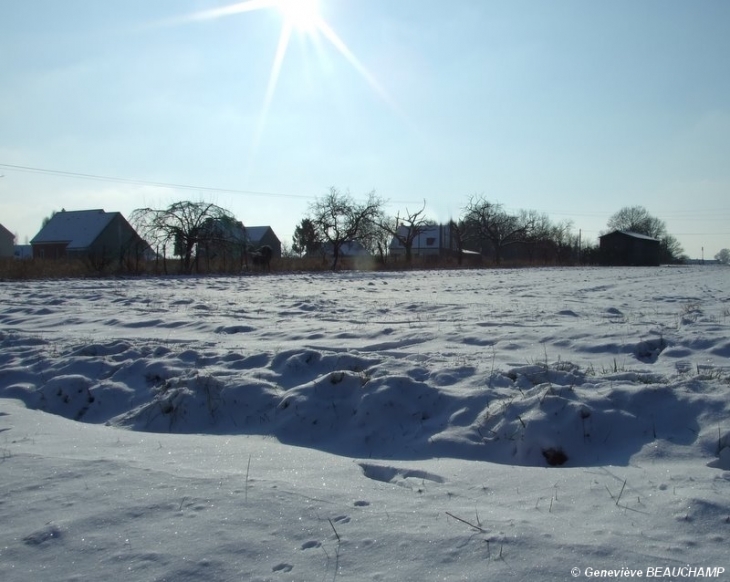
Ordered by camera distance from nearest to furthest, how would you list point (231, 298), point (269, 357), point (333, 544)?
point (333, 544) < point (269, 357) < point (231, 298)

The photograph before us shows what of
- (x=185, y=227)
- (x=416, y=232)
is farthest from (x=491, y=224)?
(x=185, y=227)

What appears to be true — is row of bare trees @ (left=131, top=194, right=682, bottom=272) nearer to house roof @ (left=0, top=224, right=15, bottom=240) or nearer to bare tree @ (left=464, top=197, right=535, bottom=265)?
bare tree @ (left=464, top=197, right=535, bottom=265)

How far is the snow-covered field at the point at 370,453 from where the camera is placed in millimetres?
2299

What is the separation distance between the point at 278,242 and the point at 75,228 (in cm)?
3173

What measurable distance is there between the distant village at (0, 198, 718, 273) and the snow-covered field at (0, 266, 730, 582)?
21.4 metres

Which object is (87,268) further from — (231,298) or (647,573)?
(647,573)

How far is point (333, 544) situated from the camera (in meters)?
2.38

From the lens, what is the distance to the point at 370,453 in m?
3.87

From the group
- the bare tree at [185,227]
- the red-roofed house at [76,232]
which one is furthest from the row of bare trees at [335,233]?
the red-roofed house at [76,232]

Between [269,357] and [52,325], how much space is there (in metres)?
4.58

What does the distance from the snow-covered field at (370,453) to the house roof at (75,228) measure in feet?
179

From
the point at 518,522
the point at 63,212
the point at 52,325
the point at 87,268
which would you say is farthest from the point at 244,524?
the point at 63,212

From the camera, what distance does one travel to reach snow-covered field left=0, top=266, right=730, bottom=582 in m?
2.30

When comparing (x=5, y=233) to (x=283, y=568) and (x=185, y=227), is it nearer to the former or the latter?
(x=185, y=227)
